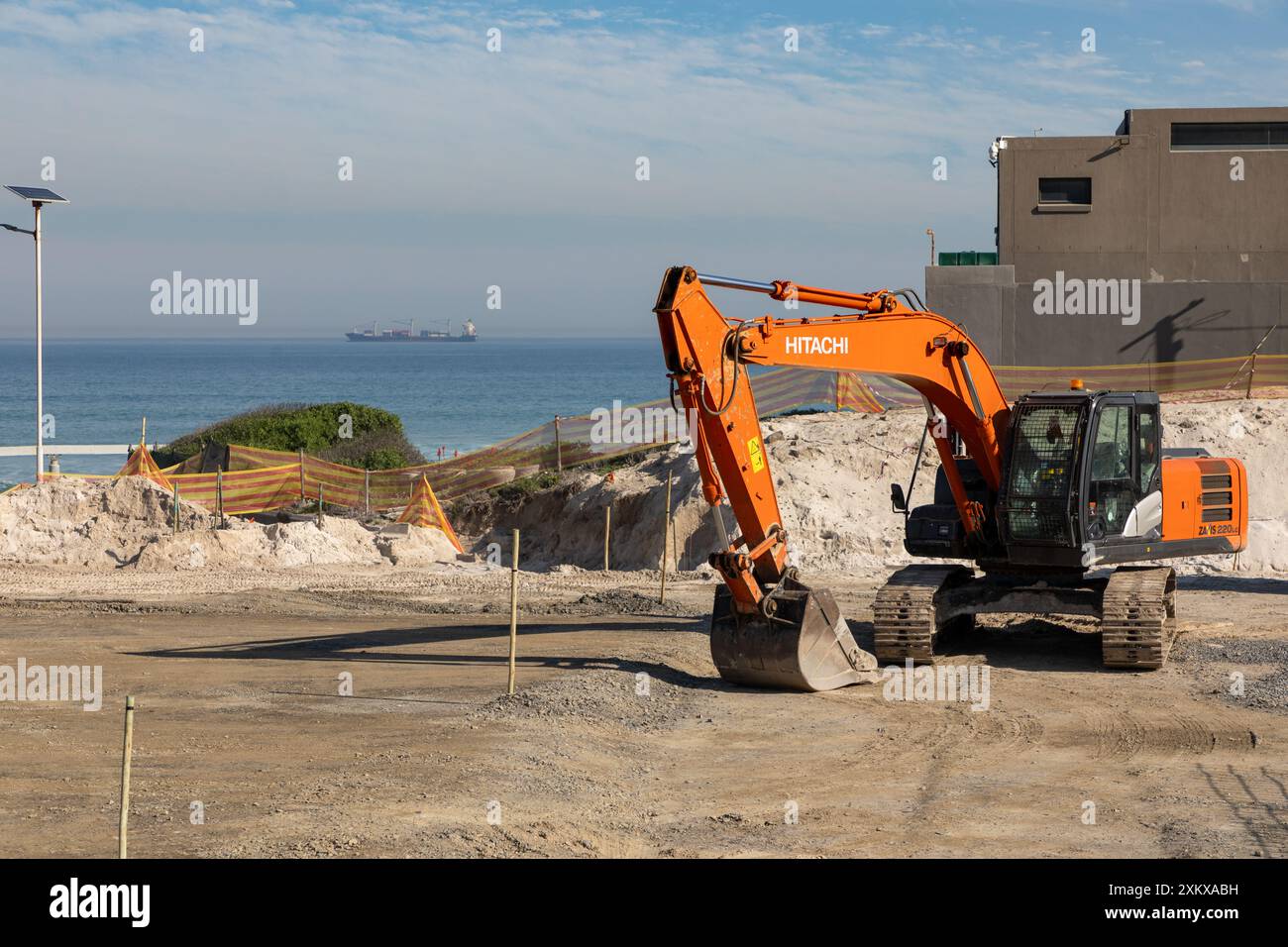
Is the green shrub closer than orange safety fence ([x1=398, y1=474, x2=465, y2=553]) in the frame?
No

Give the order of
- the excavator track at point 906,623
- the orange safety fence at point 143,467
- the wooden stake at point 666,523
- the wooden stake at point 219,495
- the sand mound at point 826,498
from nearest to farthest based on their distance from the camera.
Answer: the excavator track at point 906,623
the wooden stake at point 666,523
the sand mound at point 826,498
the wooden stake at point 219,495
the orange safety fence at point 143,467

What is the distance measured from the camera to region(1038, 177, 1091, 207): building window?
4022 centimetres

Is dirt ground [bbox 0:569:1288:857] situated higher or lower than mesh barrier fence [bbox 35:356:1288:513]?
lower

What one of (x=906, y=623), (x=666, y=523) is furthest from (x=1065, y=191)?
(x=906, y=623)

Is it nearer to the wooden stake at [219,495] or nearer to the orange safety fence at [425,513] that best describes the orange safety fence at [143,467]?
the wooden stake at [219,495]

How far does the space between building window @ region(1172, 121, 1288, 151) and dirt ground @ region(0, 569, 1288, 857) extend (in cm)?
2418

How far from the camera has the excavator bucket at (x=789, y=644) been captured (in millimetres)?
14133

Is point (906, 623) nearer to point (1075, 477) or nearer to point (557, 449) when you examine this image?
point (1075, 477)

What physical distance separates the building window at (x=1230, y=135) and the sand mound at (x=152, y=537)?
84.8 feet

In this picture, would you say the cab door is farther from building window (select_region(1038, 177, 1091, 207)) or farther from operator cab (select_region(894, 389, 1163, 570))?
building window (select_region(1038, 177, 1091, 207))

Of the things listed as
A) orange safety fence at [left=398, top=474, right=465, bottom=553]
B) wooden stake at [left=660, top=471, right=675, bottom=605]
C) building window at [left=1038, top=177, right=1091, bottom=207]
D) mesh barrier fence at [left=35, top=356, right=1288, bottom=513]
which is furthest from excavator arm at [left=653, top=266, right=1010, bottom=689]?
building window at [left=1038, top=177, right=1091, bottom=207]

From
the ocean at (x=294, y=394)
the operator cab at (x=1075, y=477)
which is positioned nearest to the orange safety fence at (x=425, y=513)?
the operator cab at (x=1075, y=477)

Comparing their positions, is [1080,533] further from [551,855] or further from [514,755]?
[551,855]
